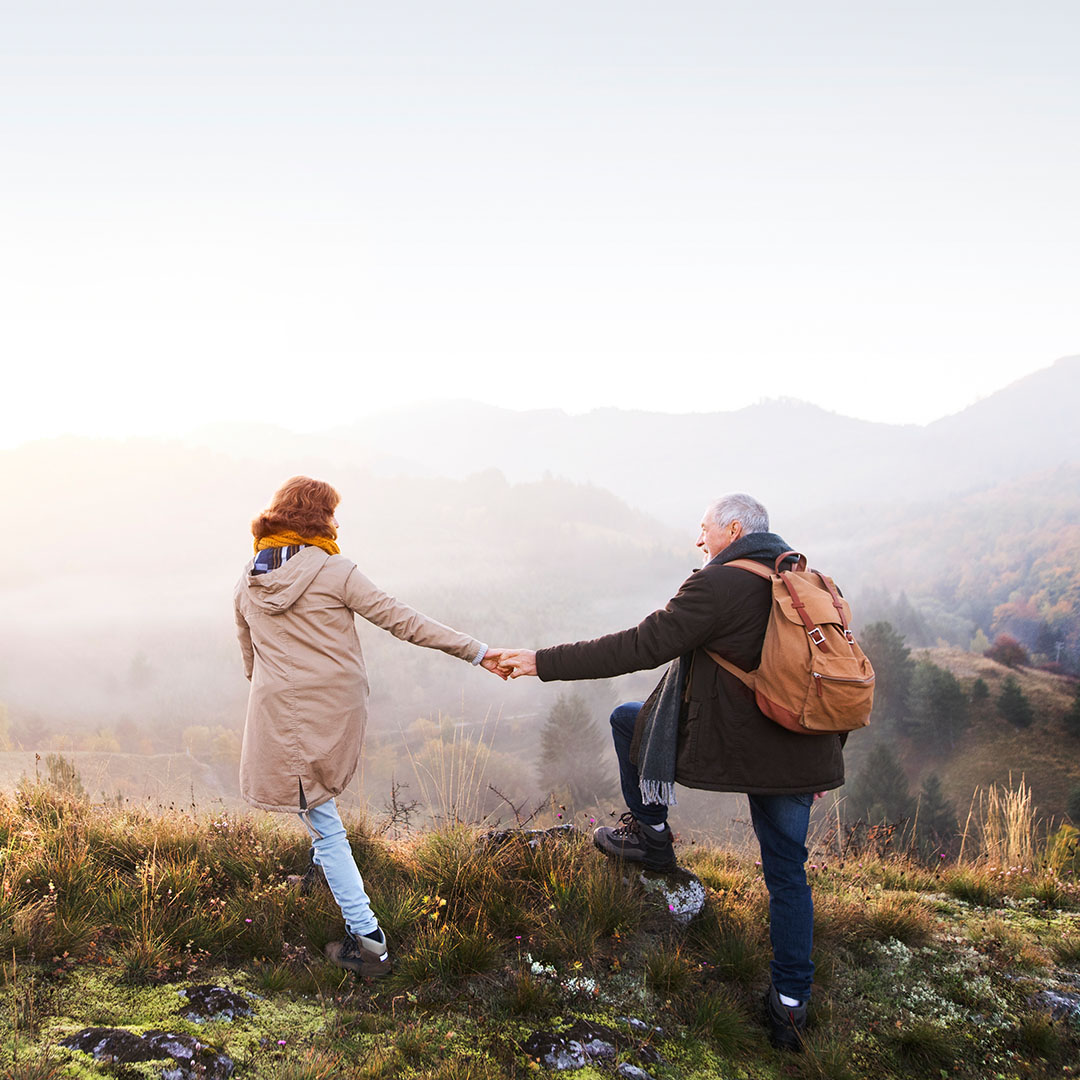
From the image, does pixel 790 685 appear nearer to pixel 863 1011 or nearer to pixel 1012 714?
pixel 863 1011

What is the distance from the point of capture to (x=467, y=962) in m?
3.51

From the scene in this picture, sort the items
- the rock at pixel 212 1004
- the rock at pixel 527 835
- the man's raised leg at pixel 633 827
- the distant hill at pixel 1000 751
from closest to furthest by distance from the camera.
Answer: the rock at pixel 212 1004
the man's raised leg at pixel 633 827
the rock at pixel 527 835
the distant hill at pixel 1000 751

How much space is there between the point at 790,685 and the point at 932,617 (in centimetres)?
17707

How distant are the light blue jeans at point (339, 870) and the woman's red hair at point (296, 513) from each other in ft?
4.48

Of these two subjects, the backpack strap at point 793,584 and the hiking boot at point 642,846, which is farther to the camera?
the hiking boot at point 642,846

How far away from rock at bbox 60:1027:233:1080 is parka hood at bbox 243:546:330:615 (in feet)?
5.60

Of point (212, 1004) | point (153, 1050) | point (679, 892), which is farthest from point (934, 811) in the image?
point (153, 1050)

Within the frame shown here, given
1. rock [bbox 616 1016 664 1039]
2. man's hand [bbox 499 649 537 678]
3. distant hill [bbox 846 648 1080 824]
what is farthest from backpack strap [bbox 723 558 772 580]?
distant hill [bbox 846 648 1080 824]

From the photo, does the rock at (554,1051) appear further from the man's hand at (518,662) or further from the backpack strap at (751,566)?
the backpack strap at (751,566)

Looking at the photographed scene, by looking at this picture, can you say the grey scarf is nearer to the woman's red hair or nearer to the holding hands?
the holding hands

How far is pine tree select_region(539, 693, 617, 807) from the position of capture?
7900cm

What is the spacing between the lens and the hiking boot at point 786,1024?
10.9 feet

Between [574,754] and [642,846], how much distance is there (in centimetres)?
8201

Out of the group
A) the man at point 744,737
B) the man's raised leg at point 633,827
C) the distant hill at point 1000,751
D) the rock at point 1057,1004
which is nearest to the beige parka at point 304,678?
the man at point 744,737
